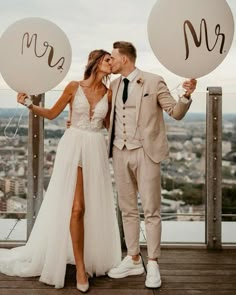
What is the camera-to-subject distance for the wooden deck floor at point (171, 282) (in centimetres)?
298

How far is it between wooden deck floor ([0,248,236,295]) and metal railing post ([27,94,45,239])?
71cm

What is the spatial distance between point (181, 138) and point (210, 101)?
1.27ft

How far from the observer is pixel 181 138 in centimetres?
407

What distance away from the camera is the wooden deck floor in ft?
9.78

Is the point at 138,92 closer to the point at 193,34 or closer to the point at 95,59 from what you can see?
the point at 95,59

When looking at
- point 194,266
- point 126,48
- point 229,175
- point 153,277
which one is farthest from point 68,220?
point 229,175

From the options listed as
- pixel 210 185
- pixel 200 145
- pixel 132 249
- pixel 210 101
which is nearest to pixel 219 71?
pixel 210 101

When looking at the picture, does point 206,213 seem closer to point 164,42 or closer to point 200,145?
point 200,145

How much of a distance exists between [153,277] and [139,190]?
0.56m

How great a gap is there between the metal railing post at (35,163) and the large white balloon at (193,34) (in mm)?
1493

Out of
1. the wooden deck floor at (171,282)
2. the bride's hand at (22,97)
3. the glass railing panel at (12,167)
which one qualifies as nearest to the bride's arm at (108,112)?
the bride's hand at (22,97)

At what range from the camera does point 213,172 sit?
3990 mm

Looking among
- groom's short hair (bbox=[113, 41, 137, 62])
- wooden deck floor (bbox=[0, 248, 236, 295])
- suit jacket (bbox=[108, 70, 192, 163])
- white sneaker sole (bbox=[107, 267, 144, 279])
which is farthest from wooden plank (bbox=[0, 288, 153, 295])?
groom's short hair (bbox=[113, 41, 137, 62])

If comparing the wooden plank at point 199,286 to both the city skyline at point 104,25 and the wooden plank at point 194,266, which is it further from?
the city skyline at point 104,25
